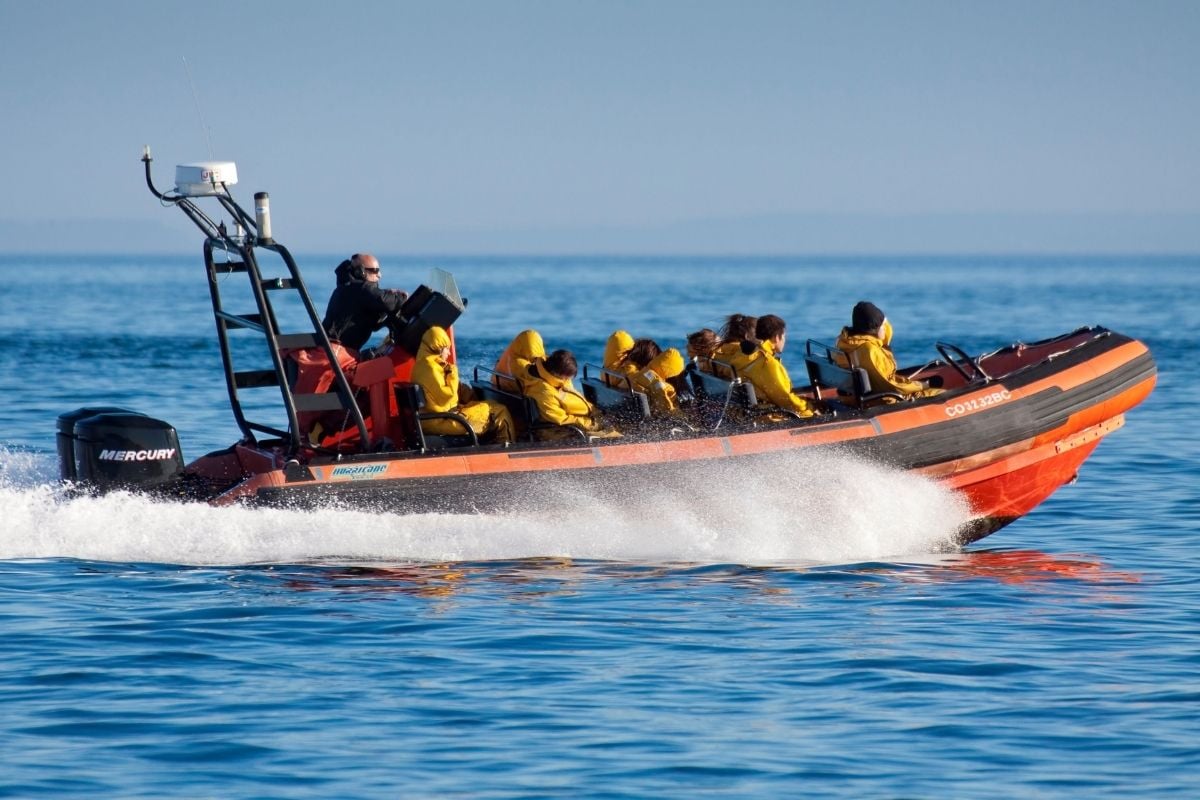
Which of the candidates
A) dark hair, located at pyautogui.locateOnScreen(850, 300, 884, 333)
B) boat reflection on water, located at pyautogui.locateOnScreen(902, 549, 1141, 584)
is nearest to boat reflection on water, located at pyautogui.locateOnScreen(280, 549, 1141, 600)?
boat reflection on water, located at pyautogui.locateOnScreen(902, 549, 1141, 584)

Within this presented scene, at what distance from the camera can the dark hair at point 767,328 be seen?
9797mm

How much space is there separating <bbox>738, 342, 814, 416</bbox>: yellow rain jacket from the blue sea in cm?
46

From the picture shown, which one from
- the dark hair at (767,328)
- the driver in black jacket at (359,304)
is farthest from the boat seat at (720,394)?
the driver in black jacket at (359,304)

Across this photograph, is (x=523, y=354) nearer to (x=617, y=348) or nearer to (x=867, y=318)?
(x=617, y=348)

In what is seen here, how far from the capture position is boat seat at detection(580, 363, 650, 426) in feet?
31.2

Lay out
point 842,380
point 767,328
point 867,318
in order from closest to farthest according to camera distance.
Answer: point 767,328 → point 867,318 → point 842,380

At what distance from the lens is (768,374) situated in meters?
9.70

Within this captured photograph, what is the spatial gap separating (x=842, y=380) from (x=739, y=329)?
2.60 feet

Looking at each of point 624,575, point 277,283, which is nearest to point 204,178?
point 277,283

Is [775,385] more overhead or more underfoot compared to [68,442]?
more overhead

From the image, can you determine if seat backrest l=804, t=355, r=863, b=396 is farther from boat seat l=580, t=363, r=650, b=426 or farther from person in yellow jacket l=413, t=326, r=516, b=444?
person in yellow jacket l=413, t=326, r=516, b=444

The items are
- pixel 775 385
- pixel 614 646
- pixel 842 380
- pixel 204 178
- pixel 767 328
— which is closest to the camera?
pixel 614 646

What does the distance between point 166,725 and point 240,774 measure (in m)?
0.63

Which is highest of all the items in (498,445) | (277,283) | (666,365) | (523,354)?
(277,283)
